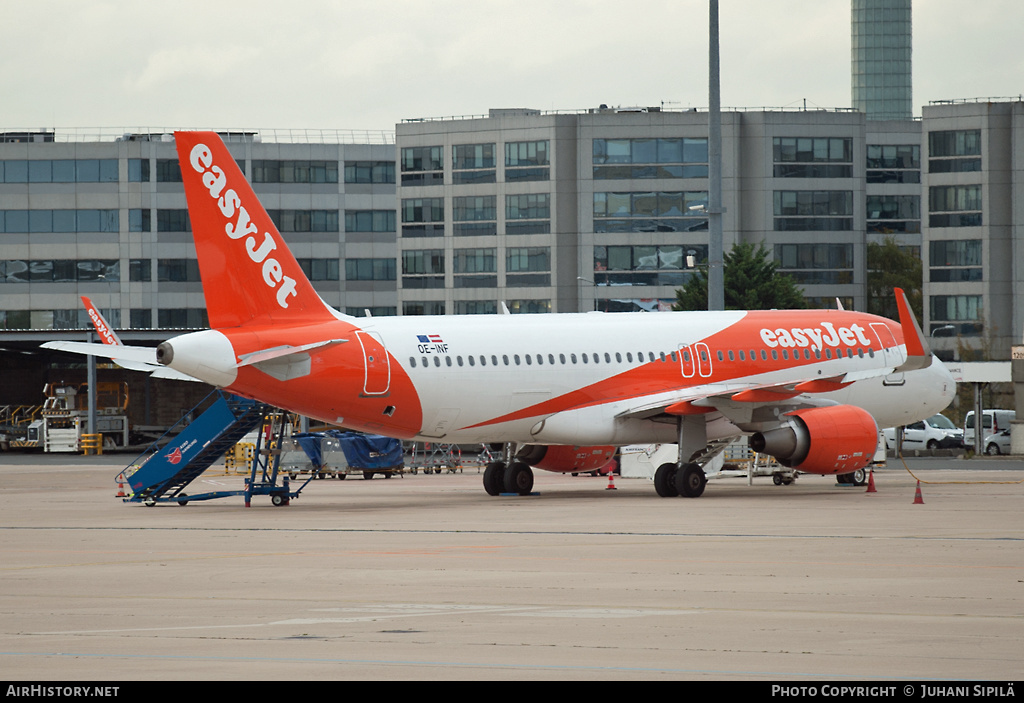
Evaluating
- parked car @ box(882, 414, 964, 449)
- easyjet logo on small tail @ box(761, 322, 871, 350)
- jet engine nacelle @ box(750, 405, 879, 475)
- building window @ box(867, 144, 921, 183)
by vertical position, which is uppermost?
building window @ box(867, 144, 921, 183)

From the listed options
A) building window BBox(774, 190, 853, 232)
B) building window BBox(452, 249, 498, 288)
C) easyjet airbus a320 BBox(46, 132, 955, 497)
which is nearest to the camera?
easyjet airbus a320 BBox(46, 132, 955, 497)

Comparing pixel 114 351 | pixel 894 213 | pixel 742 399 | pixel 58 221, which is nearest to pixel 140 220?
pixel 58 221

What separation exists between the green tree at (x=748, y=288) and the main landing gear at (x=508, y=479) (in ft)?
162

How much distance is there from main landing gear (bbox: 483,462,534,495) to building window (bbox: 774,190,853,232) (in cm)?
7331

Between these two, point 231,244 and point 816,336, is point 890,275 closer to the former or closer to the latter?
point 816,336

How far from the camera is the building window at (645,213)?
4063 inches

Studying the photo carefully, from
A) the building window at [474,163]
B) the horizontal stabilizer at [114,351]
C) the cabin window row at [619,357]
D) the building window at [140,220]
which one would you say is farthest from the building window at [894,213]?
the horizontal stabilizer at [114,351]

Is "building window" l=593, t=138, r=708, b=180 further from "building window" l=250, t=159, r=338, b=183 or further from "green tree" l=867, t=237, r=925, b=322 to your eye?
"green tree" l=867, t=237, r=925, b=322

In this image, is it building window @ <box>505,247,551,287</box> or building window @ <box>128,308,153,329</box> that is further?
building window @ <box>128,308,153,329</box>

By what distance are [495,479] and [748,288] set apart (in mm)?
51884

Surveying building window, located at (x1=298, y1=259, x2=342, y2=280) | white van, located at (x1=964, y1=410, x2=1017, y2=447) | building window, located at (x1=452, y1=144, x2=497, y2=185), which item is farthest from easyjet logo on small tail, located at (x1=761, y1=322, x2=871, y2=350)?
building window, located at (x1=298, y1=259, x2=342, y2=280)

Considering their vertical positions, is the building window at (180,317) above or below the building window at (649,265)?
below

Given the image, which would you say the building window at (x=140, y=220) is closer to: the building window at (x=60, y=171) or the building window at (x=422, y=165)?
the building window at (x=60, y=171)

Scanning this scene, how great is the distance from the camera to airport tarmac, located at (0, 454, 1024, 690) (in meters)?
10.6
